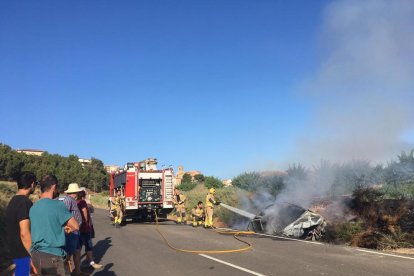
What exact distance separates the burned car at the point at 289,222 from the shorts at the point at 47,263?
10670mm

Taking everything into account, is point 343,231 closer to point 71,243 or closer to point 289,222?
A: point 289,222

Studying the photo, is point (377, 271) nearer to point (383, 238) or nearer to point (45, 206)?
point (383, 238)

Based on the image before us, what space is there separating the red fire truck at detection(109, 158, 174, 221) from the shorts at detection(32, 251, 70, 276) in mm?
15481

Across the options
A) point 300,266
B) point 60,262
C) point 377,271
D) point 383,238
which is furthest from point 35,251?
point 383,238

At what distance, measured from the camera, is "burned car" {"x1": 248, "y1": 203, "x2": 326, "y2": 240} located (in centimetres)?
1339

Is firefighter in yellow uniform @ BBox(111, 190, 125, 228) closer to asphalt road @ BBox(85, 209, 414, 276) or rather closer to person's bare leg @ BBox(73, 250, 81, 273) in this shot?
asphalt road @ BBox(85, 209, 414, 276)

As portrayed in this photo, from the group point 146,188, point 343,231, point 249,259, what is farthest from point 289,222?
point 146,188

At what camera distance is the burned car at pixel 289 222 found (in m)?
13.4

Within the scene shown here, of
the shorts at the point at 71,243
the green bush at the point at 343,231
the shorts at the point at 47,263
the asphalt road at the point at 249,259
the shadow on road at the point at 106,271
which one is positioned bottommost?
the shadow on road at the point at 106,271

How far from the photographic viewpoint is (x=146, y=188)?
20.2 meters

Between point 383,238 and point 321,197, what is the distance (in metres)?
5.09

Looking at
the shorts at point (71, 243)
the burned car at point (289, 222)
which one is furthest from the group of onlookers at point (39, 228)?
the burned car at point (289, 222)

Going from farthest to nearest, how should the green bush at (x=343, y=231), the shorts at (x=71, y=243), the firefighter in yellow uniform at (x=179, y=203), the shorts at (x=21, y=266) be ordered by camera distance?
1. the firefighter in yellow uniform at (x=179, y=203)
2. the green bush at (x=343, y=231)
3. the shorts at (x=71, y=243)
4. the shorts at (x=21, y=266)

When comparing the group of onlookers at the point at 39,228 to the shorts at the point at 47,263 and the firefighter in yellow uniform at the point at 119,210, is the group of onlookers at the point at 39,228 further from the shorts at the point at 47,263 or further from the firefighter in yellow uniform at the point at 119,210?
the firefighter in yellow uniform at the point at 119,210
